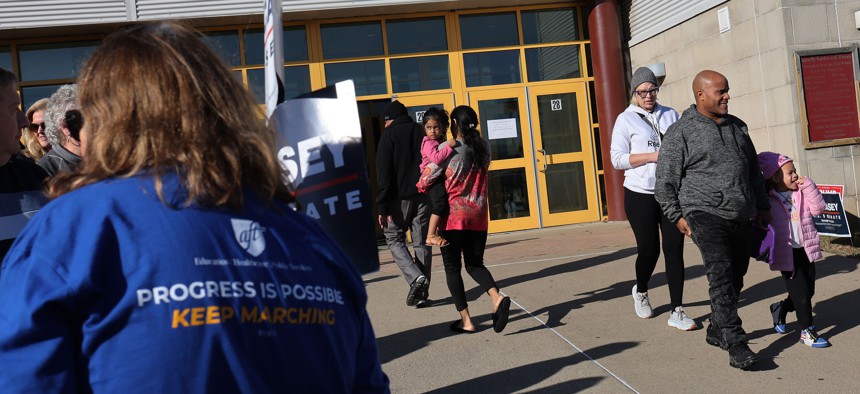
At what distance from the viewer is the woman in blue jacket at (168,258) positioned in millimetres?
1345

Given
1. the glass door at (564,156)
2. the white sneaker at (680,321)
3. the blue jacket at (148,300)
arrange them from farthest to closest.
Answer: the glass door at (564,156), the white sneaker at (680,321), the blue jacket at (148,300)

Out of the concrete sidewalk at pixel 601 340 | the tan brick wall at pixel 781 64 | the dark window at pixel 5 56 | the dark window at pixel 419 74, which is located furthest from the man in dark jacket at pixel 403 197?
the dark window at pixel 5 56

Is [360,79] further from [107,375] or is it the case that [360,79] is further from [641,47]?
[107,375]

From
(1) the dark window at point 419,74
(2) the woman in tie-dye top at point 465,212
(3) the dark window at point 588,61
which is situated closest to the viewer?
(2) the woman in tie-dye top at point 465,212

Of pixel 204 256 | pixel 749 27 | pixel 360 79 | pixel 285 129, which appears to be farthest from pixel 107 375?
pixel 360 79

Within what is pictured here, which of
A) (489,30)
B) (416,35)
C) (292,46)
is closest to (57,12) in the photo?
(292,46)

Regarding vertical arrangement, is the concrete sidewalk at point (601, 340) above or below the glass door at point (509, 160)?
below

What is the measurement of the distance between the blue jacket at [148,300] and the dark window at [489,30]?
12.0 meters

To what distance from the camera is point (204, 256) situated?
1.42 m

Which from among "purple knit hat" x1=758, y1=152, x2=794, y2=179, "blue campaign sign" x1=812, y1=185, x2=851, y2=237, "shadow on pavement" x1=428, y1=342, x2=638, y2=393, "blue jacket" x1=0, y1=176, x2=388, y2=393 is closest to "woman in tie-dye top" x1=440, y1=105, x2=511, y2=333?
"shadow on pavement" x1=428, y1=342, x2=638, y2=393

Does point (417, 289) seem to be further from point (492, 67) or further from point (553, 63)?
point (553, 63)

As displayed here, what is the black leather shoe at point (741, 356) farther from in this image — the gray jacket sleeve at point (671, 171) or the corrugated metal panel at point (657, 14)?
the corrugated metal panel at point (657, 14)

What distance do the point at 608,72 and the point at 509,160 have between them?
6.64ft

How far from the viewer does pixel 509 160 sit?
13.3m
